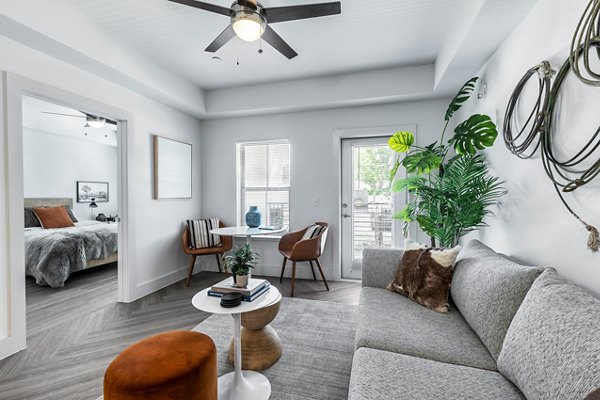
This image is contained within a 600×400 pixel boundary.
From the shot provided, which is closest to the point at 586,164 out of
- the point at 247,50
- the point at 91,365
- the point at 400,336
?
the point at 400,336

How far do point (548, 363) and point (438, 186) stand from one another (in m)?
1.88

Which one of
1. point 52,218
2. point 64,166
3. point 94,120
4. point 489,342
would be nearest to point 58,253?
point 52,218

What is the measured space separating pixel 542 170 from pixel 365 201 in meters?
2.28

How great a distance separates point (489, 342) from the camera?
129 centimetres

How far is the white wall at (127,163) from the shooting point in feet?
6.76

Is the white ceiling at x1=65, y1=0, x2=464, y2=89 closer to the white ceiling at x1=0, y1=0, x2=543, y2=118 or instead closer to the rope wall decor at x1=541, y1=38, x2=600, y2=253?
the white ceiling at x1=0, y1=0, x2=543, y2=118

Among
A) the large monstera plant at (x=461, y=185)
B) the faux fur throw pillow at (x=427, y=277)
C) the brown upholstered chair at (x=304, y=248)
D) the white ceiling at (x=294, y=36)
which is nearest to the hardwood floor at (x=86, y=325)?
the brown upholstered chair at (x=304, y=248)

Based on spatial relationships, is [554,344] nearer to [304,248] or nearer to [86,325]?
[304,248]

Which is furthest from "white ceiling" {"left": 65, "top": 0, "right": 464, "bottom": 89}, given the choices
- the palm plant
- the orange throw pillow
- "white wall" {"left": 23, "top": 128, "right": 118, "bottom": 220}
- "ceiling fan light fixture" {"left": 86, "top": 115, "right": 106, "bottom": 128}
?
the orange throw pillow

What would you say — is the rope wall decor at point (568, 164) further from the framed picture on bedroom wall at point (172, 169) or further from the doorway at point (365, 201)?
the framed picture on bedroom wall at point (172, 169)

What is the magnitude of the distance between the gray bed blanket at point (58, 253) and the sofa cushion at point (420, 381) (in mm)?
3950

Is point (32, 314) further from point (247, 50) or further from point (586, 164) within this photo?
point (586, 164)

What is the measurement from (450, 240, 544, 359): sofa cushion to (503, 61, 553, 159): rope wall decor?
718 mm

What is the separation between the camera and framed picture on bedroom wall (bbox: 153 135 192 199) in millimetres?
3457
